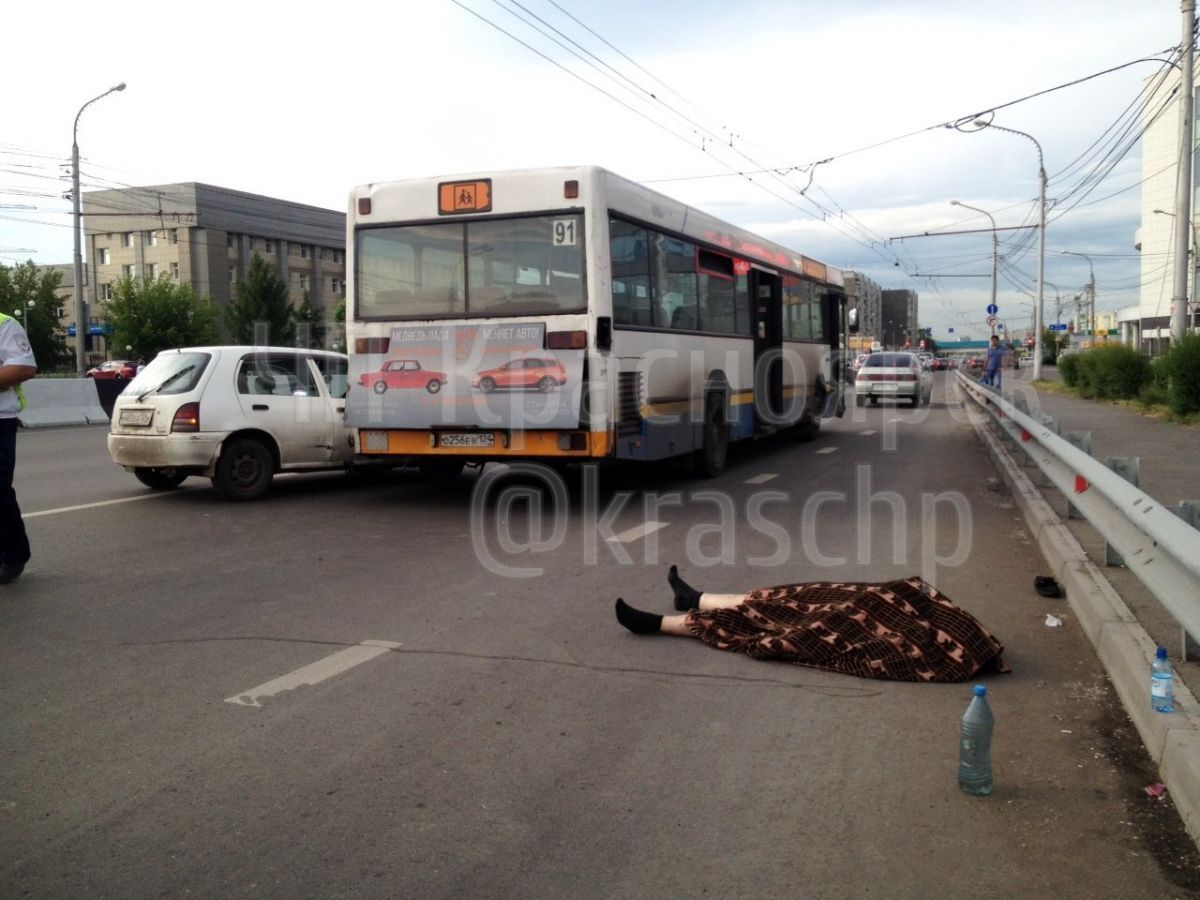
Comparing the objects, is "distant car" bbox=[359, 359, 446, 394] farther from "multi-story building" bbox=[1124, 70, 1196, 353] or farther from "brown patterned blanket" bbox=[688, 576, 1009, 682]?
"multi-story building" bbox=[1124, 70, 1196, 353]

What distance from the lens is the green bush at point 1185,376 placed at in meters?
19.7

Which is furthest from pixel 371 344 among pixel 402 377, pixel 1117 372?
pixel 1117 372

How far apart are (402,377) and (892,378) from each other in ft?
80.2

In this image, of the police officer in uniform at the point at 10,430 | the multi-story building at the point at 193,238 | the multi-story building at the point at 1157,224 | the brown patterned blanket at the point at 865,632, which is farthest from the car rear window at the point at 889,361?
the multi-story building at the point at 193,238

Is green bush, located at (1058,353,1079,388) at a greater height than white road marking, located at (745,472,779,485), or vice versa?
green bush, located at (1058,353,1079,388)

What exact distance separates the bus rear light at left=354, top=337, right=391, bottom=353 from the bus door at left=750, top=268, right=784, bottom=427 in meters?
6.38

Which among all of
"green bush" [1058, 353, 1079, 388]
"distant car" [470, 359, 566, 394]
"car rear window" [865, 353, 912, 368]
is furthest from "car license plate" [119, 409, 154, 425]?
"green bush" [1058, 353, 1079, 388]

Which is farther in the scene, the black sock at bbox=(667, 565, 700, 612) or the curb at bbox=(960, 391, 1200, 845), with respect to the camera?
the black sock at bbox=(667, 565, 700, 612)

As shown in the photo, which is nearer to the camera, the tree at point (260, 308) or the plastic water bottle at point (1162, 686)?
the plastic water bottle at point (1162, 686)

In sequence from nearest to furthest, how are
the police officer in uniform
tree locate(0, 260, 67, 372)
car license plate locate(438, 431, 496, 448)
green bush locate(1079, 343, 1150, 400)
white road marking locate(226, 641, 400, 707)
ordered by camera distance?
1. white road marking locate(226, 641, 400, 707)
2. the police officer in uniform
3. car license plate locate(438, 431, 496, 448)
4. green bush locate(1079, 343, 1150, 400)
5. tree locate(0, 260, 67, 372)

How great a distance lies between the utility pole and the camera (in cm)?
2016

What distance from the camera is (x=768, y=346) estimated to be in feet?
53.3

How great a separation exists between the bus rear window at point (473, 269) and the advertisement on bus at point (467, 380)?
0.78 ft

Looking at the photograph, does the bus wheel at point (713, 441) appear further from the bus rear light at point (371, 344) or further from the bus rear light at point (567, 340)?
the bus rear light at point (371, 344)
